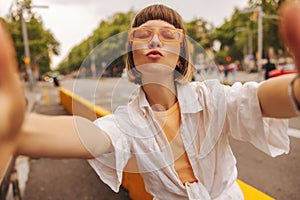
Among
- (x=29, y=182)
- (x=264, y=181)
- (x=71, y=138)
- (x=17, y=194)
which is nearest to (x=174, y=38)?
(x=71, y=138)

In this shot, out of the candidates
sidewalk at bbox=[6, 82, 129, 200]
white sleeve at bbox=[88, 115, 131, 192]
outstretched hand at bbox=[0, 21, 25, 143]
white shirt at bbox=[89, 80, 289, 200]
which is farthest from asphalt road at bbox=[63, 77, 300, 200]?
outstretched hand at bbox=[0, 21, 25, 143]

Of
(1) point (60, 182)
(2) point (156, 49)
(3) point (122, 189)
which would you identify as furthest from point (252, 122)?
(1) point (60, 182)

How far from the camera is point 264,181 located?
3279 millimetres

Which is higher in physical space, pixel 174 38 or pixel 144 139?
pixel 174 38

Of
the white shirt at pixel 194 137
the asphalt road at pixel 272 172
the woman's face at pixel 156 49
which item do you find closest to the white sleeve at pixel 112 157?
the white shirt at pixel 194 137

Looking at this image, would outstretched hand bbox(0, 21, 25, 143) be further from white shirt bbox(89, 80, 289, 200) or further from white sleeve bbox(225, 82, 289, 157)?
white sleeve bbox(225, 82, 289, 157)

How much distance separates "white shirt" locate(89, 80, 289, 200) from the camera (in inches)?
32.9

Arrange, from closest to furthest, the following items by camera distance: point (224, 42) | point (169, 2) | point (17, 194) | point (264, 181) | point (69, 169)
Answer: point (169, 2) → point (17, 194) → point (264, 181) → point (69, 169) → point (224, 42)

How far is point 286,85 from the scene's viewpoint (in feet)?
2.03

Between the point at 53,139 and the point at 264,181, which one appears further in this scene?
the point at 264,181

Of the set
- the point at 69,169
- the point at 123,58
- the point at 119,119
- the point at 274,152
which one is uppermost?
the point at 123,58

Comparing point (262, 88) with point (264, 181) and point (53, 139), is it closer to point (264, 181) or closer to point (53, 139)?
point (53, 139)

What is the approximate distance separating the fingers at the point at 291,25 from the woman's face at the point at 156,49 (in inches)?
17.7

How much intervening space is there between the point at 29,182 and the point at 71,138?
353 cm
